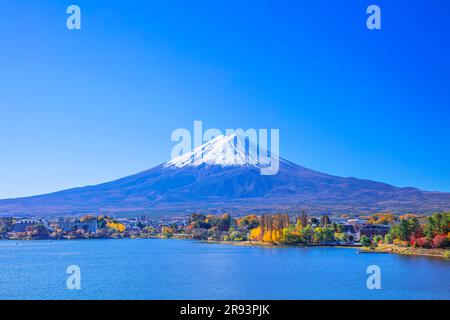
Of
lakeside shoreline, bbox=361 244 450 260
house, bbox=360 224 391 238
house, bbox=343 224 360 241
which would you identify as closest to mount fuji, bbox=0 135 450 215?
house, bbox=343 224 360 241

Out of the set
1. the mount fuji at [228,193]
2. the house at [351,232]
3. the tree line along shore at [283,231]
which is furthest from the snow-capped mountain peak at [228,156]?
the house at [351,232]

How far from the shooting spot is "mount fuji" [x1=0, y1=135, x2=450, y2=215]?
5341 cm

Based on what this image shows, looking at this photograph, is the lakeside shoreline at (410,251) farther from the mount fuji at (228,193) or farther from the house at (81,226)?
the mount fuji at (228,193)

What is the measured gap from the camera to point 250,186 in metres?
61.7

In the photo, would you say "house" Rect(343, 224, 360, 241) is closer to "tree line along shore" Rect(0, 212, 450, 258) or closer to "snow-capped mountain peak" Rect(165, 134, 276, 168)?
"tree line along shore" Rect(0, 212, 450, 258)

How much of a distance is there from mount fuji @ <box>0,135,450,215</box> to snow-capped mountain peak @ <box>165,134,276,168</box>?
11 cm

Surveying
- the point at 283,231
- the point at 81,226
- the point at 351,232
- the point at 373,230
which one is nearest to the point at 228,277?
the point at 283,231

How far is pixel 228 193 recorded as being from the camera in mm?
60781

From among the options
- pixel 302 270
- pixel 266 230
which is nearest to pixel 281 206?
pixel 266 230

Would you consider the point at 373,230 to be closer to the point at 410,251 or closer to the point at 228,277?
the point at 410,251

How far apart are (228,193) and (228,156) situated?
328 inches
